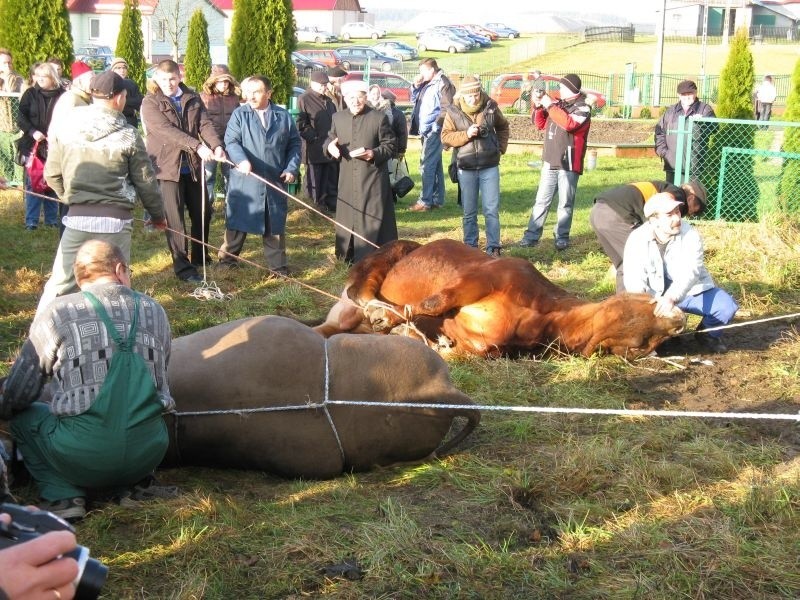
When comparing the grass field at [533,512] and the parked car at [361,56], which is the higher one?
the parked car at [361,56]

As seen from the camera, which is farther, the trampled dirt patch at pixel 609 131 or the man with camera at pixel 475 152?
the trampled dirt patch at pixel 609 131

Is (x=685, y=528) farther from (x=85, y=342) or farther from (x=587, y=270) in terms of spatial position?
(x=587, y=270)

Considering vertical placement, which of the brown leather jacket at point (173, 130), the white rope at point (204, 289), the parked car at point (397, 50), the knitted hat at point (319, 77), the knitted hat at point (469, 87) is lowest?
the white rope at point (204, 289)

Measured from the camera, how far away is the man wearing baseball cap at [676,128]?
12289 mm

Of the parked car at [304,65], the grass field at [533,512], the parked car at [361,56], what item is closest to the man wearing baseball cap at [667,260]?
the grass field at [533,512]

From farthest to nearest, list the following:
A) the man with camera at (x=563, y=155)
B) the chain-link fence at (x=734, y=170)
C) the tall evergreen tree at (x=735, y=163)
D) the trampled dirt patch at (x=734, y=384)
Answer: the tall evergreen tree at (x=735, y=163), the chain-link fence at (x=734, y=170), the man with camera at (x=563, y=155), the trampled dirt patch at (x=734, y=384)

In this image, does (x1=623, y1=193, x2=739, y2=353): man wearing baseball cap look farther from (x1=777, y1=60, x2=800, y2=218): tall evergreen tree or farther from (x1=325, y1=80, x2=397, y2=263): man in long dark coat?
(x1=777, y1=60, x2=800, y2=218): tall evergreen tree

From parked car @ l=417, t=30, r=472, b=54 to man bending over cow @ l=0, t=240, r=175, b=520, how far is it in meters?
59.9

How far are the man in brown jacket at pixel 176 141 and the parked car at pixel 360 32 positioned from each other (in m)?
65.2

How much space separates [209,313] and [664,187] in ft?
12.8

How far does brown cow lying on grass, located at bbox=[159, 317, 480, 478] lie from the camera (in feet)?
15.9

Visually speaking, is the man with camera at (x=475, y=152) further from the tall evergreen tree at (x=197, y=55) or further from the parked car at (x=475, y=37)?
the parked car at (x=475, y=37)

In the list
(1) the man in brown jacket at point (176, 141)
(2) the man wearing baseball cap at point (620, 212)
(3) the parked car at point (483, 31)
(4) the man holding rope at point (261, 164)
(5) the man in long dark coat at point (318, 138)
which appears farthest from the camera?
(3) the parked car at point (483, 31)

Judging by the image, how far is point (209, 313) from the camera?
27.4 feet
